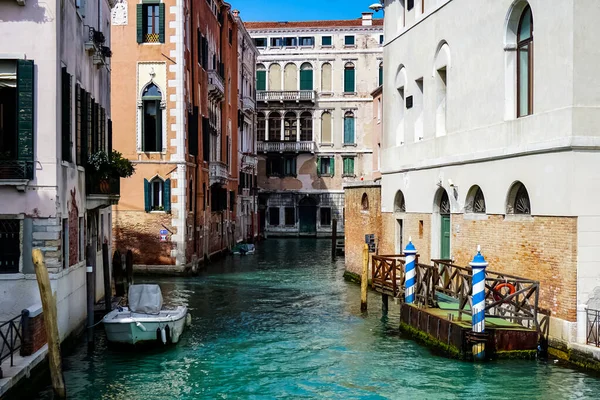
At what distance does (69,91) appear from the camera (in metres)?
11.5

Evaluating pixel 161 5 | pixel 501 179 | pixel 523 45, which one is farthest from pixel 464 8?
pixel 161 5

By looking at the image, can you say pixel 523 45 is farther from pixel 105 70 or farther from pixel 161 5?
pixel 161 5

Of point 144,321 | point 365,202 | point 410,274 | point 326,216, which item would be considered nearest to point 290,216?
point 326,216

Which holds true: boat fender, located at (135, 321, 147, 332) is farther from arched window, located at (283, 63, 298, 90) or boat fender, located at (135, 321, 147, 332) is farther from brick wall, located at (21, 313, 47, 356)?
arched window, located at (283, 63, 298, 90)

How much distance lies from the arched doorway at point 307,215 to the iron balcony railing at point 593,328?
110 ft

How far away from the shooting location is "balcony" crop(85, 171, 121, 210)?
1343 cm

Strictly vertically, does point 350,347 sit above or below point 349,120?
below

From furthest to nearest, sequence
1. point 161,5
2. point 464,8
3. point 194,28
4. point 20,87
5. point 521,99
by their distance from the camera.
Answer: point 194,28 < point 161,5 < point 464,8 < point 521,99 < point 20,87

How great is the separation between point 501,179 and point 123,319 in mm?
6114

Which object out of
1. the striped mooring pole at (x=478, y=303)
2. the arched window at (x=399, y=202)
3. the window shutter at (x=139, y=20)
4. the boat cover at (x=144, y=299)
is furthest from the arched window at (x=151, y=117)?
the striped mooring pole at (x=478, y=303)

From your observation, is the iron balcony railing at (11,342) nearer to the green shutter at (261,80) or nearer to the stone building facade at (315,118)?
the stone building facade at (315,118)

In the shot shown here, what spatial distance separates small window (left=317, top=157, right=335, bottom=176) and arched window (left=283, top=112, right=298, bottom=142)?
200 centimetres

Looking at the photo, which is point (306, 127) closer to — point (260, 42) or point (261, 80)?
point (261, 80)

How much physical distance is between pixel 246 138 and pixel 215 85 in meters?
11.2
